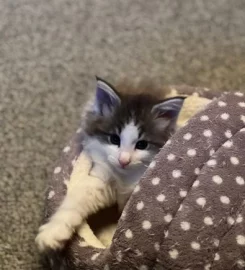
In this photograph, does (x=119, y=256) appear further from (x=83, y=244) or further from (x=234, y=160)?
(x=234, y=160)

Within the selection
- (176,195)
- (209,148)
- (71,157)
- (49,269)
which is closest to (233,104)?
(209,148)

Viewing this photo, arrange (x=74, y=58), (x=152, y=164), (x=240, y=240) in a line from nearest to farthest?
(x=240, y=240) → (x=152, y=164) → (x=74, y=58)

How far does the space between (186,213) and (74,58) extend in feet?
2.73

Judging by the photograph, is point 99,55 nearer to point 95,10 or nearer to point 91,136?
point 95,10

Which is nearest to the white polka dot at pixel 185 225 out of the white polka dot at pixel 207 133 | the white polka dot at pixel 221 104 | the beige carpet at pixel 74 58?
the white polka dot at pixel 207 133

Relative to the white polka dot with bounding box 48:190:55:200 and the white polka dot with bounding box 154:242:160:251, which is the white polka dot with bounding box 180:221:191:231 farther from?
the white polka dot with bounding box 48:190:55:200

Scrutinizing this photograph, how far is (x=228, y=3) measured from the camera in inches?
80.1

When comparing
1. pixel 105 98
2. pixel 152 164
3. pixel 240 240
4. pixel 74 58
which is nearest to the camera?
pixel 240 240

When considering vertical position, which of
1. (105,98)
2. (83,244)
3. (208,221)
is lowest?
(83,244)

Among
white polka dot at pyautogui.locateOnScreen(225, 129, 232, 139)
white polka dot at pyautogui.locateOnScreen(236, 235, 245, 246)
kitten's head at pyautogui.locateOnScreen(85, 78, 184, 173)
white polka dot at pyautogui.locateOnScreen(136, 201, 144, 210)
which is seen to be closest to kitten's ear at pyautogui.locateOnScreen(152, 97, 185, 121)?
kitten's head at pyautogui.locateOnScreen(85, 78, 184, 173)

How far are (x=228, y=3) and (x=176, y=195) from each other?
104 centimetres

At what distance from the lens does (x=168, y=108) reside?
1312mm

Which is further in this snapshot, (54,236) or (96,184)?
(96,184)

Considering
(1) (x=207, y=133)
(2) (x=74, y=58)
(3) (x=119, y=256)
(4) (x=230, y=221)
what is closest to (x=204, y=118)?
(1) (x=207, y=133)
